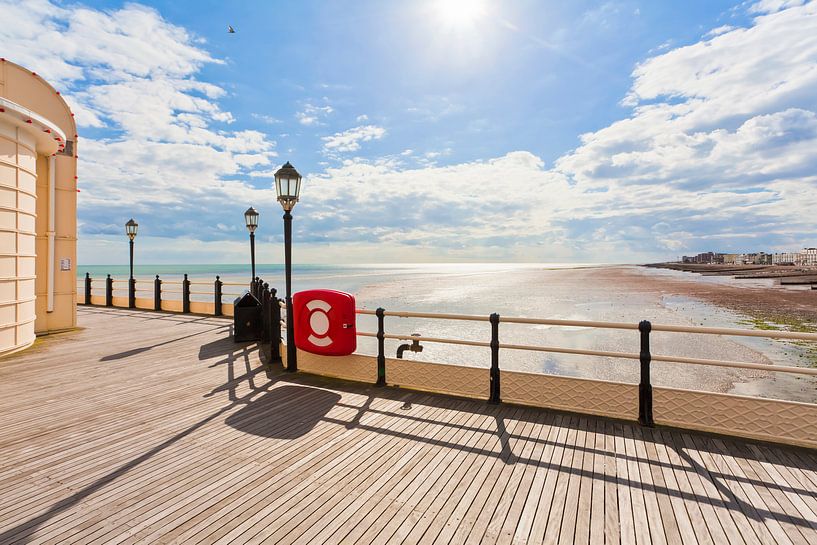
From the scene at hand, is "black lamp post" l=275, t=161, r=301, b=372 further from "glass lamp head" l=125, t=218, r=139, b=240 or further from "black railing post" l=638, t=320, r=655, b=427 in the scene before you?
"glass lamp head" l=125, t=218, r=139, b=240

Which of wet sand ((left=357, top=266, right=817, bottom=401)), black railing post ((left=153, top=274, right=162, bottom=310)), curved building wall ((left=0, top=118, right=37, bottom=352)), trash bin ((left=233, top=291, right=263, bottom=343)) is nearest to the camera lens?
curved building wall ((left=0, top=118, right=37, bottom=352))

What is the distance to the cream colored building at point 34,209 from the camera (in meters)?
8.39

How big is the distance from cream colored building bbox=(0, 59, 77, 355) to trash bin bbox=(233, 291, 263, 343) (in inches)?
181

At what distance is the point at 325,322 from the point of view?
6.70 meters

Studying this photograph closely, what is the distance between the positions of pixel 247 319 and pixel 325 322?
4.21 metres

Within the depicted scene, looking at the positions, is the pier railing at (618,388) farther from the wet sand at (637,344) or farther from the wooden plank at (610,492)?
the wet sand at (637,344)

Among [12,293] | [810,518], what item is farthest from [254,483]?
[12,293]

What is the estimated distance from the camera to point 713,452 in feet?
13.1

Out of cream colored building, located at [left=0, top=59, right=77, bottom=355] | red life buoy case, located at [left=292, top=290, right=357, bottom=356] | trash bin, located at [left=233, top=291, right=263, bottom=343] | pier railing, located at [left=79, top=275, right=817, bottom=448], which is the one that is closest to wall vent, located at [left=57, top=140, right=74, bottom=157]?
cream colored building, located at [left=0, top=59, right=77, bottom=355]

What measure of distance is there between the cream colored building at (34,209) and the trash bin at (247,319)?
459 centimetres

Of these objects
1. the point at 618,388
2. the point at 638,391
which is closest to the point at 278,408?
the point at 618,388

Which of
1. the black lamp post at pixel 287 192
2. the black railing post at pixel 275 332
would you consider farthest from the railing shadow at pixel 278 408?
the black railing post at pixel 275 332

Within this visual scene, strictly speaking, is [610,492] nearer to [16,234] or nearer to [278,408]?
[278,408]

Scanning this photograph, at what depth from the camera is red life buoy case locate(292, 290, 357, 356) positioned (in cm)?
657
